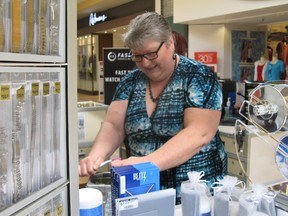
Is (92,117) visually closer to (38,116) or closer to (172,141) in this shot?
(172,141)

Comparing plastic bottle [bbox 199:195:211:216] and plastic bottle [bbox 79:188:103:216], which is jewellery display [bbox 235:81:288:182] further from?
plastic bottle [bbox 79:188:103:216]

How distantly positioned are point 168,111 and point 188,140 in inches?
7.7

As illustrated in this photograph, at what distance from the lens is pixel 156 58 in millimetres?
1545

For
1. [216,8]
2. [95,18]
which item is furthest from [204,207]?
[95,18]

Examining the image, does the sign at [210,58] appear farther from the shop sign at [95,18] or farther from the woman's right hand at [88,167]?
the woman's right hand at [88,167]

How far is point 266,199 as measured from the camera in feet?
3.49

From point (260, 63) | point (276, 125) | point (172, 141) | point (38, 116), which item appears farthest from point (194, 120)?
point (260, 63)

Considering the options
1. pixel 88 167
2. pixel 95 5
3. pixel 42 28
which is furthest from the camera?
pixel 95 5

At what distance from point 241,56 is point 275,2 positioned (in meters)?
2.66

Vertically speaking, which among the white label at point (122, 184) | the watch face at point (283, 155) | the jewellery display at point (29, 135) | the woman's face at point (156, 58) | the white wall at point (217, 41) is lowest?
the white label at point (122, 184)

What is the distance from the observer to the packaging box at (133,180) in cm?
103

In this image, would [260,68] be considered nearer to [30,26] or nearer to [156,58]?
[156,58]

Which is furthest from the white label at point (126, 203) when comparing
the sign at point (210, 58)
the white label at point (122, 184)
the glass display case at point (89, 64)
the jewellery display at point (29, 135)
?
the glass display case at point (89, 64)

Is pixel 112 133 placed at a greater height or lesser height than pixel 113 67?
lesser
